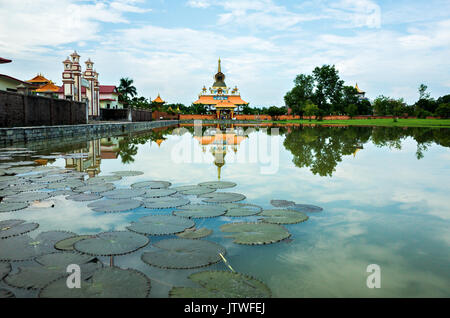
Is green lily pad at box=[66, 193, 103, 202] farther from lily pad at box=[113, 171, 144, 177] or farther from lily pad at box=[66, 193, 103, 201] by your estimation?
lily pad at box=[113, 171, 144, 177]

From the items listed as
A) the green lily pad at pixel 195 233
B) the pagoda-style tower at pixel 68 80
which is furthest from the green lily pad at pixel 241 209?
the pagoda-style tower at pixel 68 80

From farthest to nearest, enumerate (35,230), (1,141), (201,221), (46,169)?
(1,141) → (46,169) → (201,221) → (35,230)

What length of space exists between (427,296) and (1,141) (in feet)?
36.5

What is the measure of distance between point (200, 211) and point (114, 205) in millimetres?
916

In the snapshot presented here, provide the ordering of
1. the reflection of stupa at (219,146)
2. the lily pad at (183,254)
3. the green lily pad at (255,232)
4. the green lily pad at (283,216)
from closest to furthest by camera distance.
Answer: the lily pad at (183,254) → the green lily pad at (255,232) → the green lily pad at (283,216) → the reflection of stupa at (219,146)

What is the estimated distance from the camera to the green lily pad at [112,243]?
7.31 feet

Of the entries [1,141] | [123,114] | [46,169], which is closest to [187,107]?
[123,114]

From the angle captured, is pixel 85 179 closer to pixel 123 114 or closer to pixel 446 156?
pixel 446 156

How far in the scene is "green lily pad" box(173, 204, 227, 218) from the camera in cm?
306

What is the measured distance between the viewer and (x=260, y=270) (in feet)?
6.58

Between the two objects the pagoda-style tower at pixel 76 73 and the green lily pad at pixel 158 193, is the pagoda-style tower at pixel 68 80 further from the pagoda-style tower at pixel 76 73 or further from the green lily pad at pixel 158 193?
the green lily pad at pixel 158 193

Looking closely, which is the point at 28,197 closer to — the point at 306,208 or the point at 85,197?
the point at 85,197

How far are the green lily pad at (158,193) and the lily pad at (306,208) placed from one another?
146cm

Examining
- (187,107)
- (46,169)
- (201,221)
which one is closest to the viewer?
(201,221)
